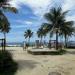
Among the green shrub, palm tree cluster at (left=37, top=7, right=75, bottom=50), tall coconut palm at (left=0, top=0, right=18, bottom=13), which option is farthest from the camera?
palm tree cluster at (left=37, top=7, right=75, bottom=50)

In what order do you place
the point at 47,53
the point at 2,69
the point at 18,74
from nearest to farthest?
the point at 18,74 → the point at 2,69 → the point at 47,53

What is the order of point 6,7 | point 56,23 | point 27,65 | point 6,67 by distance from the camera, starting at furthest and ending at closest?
point 56,23 → point 6,7 → point 27,65 → point 6,67

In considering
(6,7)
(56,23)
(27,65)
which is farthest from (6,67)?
(56,23)

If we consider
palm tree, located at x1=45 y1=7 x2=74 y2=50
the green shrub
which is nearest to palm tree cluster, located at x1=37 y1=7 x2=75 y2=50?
palm tree, located at x1=45 y1=7 x2=74 y2=50

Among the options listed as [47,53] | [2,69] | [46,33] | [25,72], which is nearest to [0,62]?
[2,69]

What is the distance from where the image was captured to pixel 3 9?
2700 cm

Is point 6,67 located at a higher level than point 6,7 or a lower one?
lower

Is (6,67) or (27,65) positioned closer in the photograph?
(6,67)

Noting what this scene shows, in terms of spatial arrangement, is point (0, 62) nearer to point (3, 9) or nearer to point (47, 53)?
point (3, 9)

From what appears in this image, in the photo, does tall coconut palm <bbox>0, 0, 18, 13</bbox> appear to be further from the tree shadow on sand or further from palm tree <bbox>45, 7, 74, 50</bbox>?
palm tree <bbox>45, 7, 74, 50</bbox>

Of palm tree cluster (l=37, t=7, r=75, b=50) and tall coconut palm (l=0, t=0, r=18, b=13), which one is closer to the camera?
tall coconut palm (l=0, t=0, r=18, b=13)

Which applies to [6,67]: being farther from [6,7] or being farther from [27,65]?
[6,7]

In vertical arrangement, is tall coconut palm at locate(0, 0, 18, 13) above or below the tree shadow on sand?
above

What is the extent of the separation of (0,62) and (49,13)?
26227 mm
